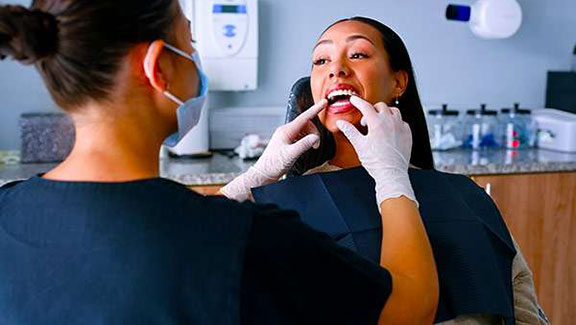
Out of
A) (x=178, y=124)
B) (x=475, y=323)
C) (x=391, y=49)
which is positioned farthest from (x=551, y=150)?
(x=178, y=124)

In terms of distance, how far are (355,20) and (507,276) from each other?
0.72m

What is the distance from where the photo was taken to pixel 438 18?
10.7 ft

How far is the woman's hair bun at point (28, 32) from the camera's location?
0.88 meters

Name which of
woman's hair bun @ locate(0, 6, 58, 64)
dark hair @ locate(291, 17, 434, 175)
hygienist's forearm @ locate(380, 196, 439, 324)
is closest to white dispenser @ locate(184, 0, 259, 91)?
dark hair @ locate(291, 17, 434, 175)

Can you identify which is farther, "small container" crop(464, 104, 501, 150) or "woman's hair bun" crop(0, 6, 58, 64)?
"small container" crop(464, 104, 501, 150)

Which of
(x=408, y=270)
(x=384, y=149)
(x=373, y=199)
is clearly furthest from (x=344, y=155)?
(x=408, y=270)

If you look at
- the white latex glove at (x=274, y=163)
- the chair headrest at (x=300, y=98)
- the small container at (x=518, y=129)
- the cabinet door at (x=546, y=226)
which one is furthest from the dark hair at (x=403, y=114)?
the small container at (x=518, y=129)

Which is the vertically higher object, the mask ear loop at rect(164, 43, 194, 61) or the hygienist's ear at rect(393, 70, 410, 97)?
the mask ear loop at rect(164, 43, 194, 61)

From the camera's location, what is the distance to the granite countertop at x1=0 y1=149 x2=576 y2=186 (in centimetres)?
247

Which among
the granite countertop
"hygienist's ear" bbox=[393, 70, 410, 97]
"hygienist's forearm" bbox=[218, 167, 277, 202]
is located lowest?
the granite countertop

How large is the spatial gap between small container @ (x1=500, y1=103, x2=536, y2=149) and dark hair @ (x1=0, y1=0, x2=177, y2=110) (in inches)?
101

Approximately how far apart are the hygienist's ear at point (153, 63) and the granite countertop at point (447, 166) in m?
1.49

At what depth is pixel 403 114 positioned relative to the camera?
1.80 metres

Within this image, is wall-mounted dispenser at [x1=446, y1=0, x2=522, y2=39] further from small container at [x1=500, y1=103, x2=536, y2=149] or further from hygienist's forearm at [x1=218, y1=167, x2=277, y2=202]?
hygienist's forearm at [x1=218, y1=167, x2=277, y2=202]
